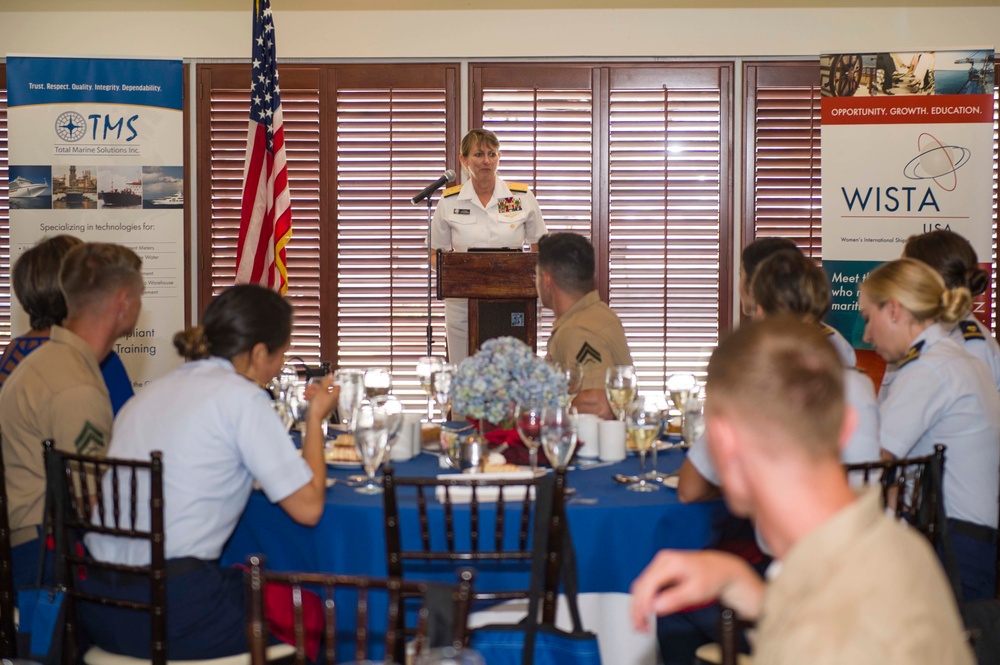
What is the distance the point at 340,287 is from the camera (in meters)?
6.71

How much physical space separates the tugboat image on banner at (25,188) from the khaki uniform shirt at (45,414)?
3.33m

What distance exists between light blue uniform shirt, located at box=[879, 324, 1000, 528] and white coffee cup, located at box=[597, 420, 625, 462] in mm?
752

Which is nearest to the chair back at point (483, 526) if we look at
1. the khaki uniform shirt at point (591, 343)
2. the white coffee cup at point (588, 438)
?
the white coffee cup at point (588, 438)

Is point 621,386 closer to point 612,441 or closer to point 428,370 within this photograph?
point 612,441

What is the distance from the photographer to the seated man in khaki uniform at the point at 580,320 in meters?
3.90

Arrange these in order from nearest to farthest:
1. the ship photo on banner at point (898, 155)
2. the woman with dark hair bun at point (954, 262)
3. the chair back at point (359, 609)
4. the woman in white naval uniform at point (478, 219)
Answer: the chair back at point (359, 609)
the woman with dark hair bun at point (954, 262)
the ship photo on banner at point (898, 155)
the woman in white naval uniform at point (478, 219)

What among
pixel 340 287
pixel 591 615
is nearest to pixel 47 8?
pixel 340 287

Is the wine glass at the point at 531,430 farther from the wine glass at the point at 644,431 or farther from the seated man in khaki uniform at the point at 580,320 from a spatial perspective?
the seated man in khaki uniform at the point at 580,320

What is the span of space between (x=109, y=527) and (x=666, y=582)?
1572mm

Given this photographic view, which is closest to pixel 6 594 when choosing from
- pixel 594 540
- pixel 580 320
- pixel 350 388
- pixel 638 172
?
pixel 350 388

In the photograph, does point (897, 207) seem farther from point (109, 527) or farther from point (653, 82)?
point (109, 527)

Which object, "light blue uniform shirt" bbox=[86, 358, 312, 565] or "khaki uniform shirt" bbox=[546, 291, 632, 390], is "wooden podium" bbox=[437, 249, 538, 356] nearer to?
"khaki uniform shirt" bbox=[546, 291, 632, 390]

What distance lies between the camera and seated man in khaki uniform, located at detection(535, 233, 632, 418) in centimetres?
390

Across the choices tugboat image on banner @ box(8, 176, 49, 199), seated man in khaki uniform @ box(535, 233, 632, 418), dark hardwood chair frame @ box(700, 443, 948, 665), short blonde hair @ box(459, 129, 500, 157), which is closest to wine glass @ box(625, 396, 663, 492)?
dark hardwood chair frame @ box(700, 443, 948, 665)
